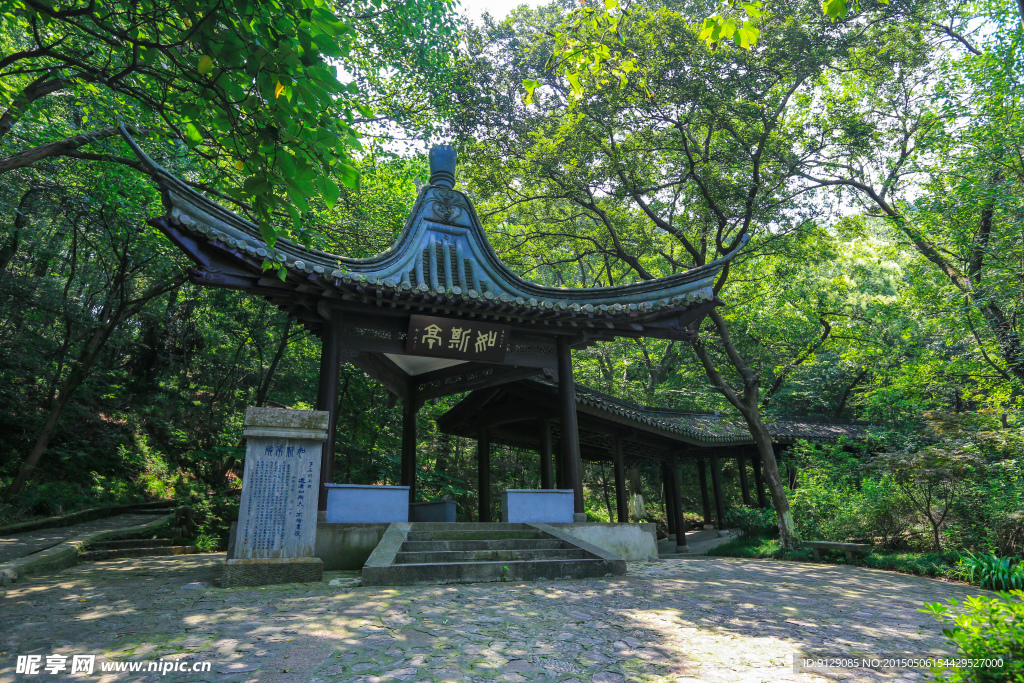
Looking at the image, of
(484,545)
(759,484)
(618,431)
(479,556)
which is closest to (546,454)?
(618,431)

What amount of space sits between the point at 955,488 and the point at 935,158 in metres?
8.51

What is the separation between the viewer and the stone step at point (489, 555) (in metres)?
6.56

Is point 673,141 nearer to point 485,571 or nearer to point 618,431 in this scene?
point 618,431

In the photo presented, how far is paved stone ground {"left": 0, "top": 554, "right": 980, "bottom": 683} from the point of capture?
3160mm

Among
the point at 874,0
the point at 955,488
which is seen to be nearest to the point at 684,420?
the point at 955,488

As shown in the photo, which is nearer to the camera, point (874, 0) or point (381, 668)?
point (381, 668)

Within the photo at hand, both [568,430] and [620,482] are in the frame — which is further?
[620,482]

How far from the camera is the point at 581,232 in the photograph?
15.7 m

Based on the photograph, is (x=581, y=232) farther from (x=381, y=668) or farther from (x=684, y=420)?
(x=381, y=668)

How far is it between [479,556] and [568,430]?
127 inches

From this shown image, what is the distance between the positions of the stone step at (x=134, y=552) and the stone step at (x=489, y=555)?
6004 millimetres

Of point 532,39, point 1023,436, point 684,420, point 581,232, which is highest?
point 532,39

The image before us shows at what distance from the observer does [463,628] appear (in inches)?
159

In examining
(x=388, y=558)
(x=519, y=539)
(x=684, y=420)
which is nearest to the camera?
(x=388, y=558)
